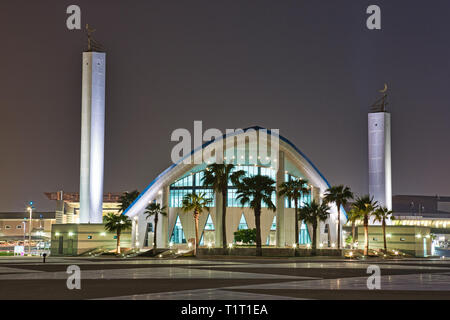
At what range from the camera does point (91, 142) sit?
7956 centimetres

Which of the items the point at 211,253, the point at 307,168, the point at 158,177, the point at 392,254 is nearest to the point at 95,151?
the point at 158,177

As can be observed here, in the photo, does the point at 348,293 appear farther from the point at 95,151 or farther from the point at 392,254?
the point at 95,151

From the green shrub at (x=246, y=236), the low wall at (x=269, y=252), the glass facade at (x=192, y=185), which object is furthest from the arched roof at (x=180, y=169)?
the low wall at (x=269, y=252)

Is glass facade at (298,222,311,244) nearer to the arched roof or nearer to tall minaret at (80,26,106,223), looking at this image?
the arched roof

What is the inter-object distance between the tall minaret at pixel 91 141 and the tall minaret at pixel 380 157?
42951 millimetres

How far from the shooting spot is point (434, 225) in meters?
115

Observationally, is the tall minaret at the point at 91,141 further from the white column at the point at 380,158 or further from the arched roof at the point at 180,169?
the white column at the point at 380,158

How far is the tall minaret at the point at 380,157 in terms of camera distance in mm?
94375

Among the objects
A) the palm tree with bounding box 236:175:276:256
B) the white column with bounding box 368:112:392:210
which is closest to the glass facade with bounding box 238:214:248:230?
the palm tree with bounding box 236:175:276:256

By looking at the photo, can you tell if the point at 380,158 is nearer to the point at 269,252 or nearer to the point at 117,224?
the point at 269,252
